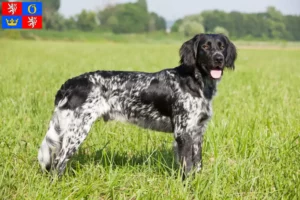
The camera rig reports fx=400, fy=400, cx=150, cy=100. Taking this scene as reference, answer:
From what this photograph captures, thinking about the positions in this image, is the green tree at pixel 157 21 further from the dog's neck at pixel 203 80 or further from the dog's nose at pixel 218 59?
the dog's nose at pixel 218 59

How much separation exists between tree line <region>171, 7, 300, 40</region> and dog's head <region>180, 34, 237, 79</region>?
386 feet

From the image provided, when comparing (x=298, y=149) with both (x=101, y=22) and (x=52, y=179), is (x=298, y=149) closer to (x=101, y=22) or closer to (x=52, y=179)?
(x=52, y=179)

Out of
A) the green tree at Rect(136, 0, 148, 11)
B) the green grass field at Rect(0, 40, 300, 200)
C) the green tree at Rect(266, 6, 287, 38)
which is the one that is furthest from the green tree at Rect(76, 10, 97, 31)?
the green grass field at Rect(0, 40, 300, 200)

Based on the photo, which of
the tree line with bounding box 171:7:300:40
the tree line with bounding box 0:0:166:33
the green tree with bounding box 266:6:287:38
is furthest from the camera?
the tree line with bounding box 171:7:300:40

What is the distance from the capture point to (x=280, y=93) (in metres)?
9.97

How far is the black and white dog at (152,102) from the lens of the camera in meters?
4.39

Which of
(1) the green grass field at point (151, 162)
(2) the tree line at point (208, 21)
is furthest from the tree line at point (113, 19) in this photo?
(1) the green grass field at point (151, 162)

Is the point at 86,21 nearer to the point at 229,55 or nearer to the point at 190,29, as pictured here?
the point at 190,29

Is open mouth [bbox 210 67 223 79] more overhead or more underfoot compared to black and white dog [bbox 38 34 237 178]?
more overhead

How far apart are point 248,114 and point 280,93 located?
3.33 metres

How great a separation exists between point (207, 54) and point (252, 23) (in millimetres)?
128150

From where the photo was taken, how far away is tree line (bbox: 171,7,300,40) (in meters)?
124

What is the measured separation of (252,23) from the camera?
126438 millimetres

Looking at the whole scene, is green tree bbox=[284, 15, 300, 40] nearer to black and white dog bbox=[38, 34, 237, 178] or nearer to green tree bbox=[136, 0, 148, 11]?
green tree bbox=[136, 0, 148, 11]
